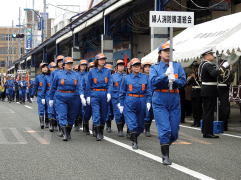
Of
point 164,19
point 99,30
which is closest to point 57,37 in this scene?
point 99,30

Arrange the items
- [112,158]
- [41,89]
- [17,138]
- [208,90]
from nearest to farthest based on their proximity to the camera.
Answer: [112,158]
[17,138]
[208,90]
[41,89]

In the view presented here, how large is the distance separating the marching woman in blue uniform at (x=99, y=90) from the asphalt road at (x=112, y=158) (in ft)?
2.02

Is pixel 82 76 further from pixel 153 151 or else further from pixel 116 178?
pixel 116 178

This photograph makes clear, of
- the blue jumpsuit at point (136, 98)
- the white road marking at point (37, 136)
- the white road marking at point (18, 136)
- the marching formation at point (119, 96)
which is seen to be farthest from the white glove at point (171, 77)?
the white road marking at point (18, 136)

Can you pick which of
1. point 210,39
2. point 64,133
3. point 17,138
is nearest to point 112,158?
point 64,133

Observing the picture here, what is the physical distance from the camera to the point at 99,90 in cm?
1141

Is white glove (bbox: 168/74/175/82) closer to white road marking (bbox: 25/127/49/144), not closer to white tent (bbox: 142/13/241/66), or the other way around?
white road marking (bbox: 25/127/49/144)

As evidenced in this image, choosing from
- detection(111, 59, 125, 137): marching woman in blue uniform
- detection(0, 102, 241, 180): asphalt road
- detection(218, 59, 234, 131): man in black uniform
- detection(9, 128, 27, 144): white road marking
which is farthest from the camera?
detection(218, 59, 234, 131): man in black uniform

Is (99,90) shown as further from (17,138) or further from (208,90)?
(208,90)

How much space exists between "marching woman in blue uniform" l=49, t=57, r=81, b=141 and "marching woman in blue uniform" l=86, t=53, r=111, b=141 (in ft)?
1.10

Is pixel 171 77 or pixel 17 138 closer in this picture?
pixel 171 77

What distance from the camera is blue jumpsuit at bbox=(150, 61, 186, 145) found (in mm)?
7746

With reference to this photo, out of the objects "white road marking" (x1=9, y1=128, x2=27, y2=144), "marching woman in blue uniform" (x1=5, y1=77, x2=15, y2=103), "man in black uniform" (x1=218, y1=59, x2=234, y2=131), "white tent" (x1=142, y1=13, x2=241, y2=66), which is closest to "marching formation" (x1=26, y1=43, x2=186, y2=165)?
"white road marking" (x1=9, y1=128, x2=27, y2=144)

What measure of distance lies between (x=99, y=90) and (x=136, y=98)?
4.98 feet
